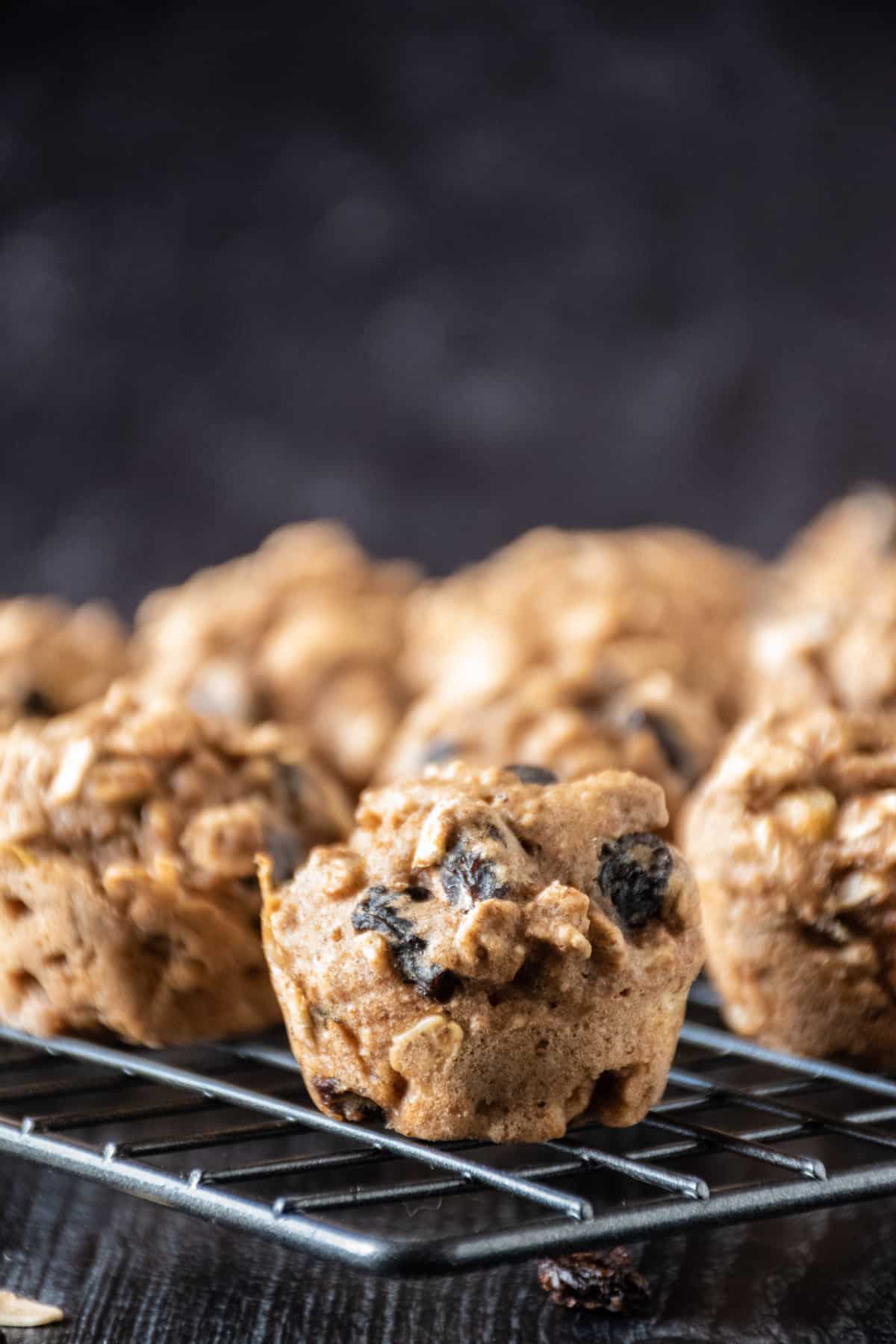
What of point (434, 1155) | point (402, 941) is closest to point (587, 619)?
point (402, 941)

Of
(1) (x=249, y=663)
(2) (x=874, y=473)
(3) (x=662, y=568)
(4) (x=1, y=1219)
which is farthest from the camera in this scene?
(2) (x=874, y=473)

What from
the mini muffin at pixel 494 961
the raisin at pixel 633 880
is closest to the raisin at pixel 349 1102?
the mini muffin at pixel 494 961

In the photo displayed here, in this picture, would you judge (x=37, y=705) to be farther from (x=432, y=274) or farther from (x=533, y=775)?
(x=432, y=274)

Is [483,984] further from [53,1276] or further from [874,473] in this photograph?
[874,473]

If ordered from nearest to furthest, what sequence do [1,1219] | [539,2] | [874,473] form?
[1,1219] < [539,2] < [874,473]

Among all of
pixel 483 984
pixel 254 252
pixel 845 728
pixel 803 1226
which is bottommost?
pixel 803 1226

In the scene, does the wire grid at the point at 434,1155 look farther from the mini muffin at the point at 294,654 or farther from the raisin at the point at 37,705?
the mini muffin at the point at 294,654

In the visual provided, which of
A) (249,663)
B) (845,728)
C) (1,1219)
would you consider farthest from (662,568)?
(1,1219)
